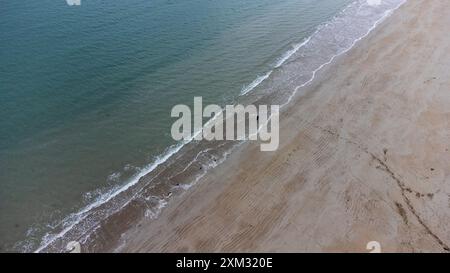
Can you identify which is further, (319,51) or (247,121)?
(319,51)

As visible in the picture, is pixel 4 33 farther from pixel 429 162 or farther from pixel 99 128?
pixel 429 162

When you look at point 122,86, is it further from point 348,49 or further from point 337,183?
point 348,49

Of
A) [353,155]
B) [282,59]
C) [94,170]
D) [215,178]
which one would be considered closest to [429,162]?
[353,155]

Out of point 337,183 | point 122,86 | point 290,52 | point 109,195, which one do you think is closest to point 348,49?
point 290,52

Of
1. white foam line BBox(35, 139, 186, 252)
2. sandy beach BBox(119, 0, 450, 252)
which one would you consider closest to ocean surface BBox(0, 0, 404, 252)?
white foam line BBox(35, 139, 186, 252)

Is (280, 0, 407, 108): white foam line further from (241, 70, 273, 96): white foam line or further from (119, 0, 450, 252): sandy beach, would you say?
(241, 70, 273, 96): white foam line
